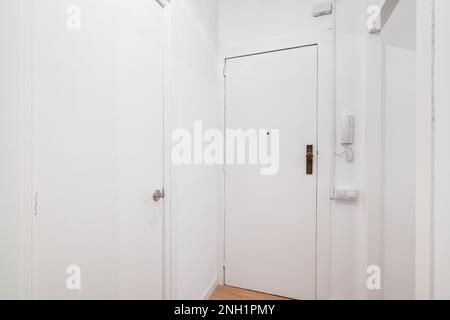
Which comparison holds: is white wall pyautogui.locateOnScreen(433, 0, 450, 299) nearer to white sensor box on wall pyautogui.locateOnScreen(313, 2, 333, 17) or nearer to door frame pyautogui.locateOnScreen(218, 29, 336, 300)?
door frame pyautogui.locateOnScreen(218, 29, 336, 300)

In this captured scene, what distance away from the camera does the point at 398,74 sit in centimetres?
118

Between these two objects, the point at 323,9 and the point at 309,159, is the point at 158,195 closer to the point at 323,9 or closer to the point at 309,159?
the point at 309,159

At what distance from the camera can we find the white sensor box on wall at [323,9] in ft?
5.31

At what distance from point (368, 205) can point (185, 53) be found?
1.66 metres

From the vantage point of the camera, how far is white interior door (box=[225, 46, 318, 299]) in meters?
1.72

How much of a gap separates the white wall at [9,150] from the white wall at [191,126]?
741mm

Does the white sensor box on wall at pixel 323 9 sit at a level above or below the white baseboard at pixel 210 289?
above

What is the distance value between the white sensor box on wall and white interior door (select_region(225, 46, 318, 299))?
254 mm

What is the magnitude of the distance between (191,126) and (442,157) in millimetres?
1301

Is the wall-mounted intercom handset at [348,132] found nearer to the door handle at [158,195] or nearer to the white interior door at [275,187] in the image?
the white interior door at [275,187]

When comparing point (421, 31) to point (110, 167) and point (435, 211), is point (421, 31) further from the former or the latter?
point (110, 167)

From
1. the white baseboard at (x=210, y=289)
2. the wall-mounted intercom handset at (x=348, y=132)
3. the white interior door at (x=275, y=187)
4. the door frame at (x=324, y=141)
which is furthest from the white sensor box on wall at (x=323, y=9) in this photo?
the white baseboard at (x=210, y=289)

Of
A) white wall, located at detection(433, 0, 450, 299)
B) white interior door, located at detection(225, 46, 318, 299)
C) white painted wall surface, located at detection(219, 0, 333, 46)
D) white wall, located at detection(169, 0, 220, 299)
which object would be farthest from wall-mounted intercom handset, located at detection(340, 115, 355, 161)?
white wall, located at detection(169, 0, 220, 299)
